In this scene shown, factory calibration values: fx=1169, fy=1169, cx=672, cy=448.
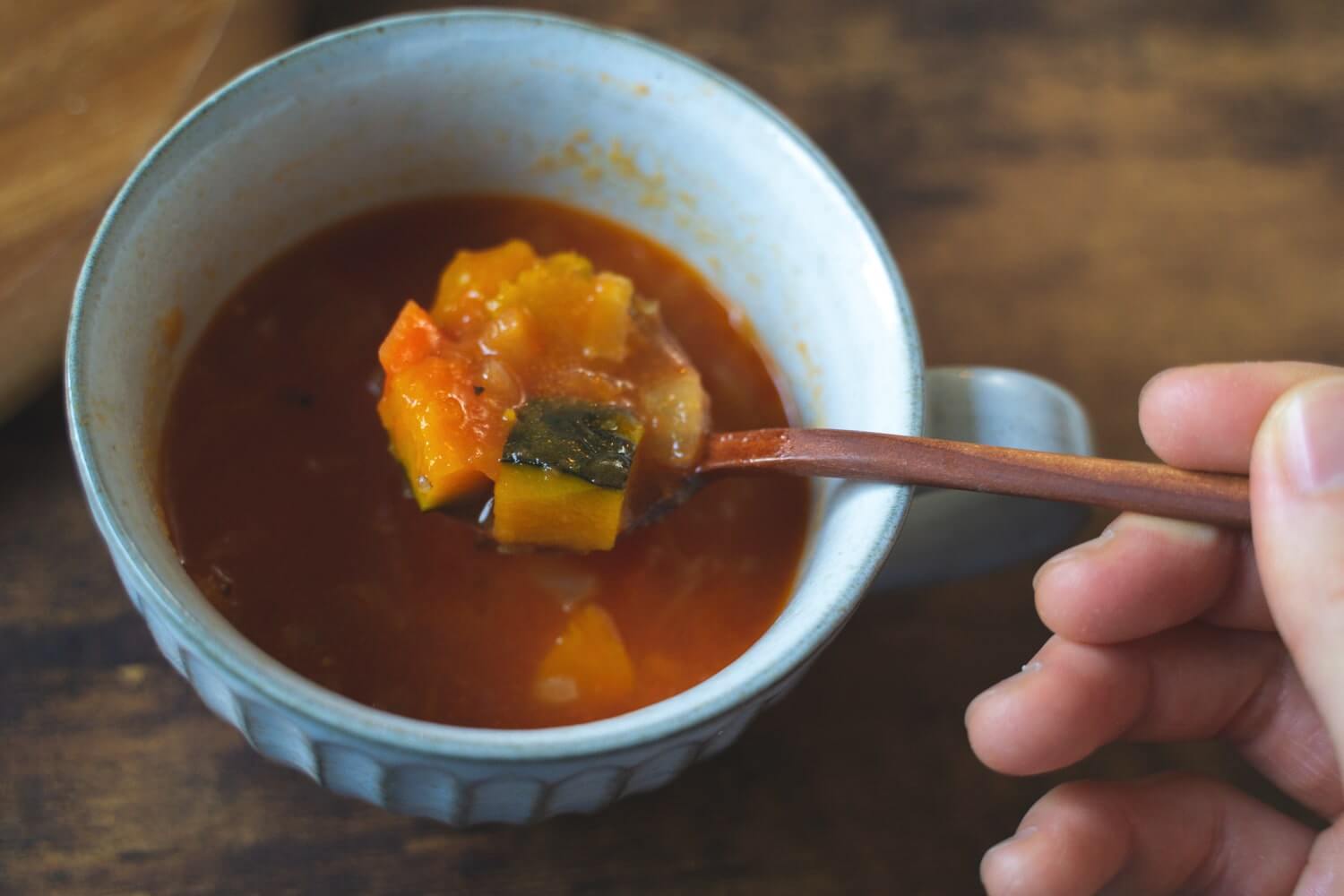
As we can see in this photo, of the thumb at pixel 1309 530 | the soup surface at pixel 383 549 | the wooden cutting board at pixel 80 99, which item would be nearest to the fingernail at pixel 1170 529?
the thumb at pixel 1309 530

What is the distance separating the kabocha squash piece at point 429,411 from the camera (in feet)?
3.59

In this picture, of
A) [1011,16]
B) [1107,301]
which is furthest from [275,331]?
[1011,16]

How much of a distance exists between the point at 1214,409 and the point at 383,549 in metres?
0.81

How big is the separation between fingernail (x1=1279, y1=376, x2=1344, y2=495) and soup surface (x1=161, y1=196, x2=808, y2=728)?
0.49m

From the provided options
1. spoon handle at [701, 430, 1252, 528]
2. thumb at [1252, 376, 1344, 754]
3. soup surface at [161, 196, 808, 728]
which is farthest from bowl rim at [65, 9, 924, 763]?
thumb at [1252, 376, 1344, 754]

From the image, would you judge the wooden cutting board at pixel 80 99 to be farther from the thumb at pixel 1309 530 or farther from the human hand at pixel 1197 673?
the thumb at pixel 1309 530

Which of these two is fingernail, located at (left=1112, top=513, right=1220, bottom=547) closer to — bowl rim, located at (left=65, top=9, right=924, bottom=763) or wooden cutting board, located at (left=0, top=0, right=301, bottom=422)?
bowl rim, located at (left=65, top=9, right=924, bottom=763)

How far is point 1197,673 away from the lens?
1.24 metres

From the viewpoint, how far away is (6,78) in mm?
1499

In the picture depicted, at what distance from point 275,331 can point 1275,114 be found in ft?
4.88

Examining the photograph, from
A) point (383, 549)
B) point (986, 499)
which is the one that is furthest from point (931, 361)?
point (383, 549)

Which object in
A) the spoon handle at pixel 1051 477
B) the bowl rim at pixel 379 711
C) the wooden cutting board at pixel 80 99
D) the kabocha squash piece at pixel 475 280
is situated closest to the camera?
the bowl rim at pixel 379 711

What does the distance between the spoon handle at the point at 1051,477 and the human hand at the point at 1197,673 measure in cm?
5

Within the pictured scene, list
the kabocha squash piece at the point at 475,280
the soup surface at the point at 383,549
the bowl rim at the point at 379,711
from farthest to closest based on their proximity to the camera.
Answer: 1. the kabocha squash piece at the point at 475,280
2. the soup surface at the point at 383,549
3. the bowl rim at the point at 379,711
